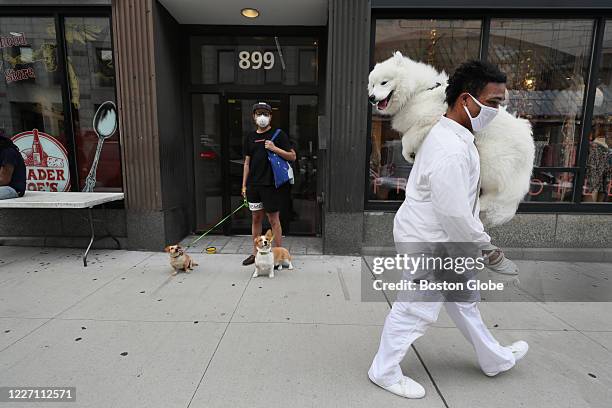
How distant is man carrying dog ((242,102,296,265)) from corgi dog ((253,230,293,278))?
33 centimetres

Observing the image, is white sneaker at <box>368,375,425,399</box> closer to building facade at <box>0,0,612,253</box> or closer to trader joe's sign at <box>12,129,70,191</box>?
building facade at <box>0,0,612,253</box>

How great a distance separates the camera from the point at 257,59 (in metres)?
5.57

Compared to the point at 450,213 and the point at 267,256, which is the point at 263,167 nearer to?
the point at 267,256

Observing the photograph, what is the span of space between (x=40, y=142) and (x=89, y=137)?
746 mm

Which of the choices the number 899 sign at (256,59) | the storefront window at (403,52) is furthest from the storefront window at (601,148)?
the number 899 sign at (256,59)

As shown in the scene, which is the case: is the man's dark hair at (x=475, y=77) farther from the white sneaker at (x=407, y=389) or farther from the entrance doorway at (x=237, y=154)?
the entrance doorway at (x=237, y=154)

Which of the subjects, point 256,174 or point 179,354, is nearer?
point 179,354

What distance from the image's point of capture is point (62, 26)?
4914mm

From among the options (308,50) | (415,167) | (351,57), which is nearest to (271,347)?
(415,167)

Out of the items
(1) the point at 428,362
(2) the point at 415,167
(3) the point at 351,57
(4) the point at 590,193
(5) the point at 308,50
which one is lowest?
(1) the point at 428,362

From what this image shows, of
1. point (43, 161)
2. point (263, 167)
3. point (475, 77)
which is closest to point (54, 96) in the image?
point (43, 161)

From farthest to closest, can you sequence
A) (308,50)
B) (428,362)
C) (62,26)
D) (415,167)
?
(308,50)
(62,26)
(428,362)
(415,167)

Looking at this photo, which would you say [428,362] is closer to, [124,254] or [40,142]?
[124,254]

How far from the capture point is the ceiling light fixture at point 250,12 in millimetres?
4945
